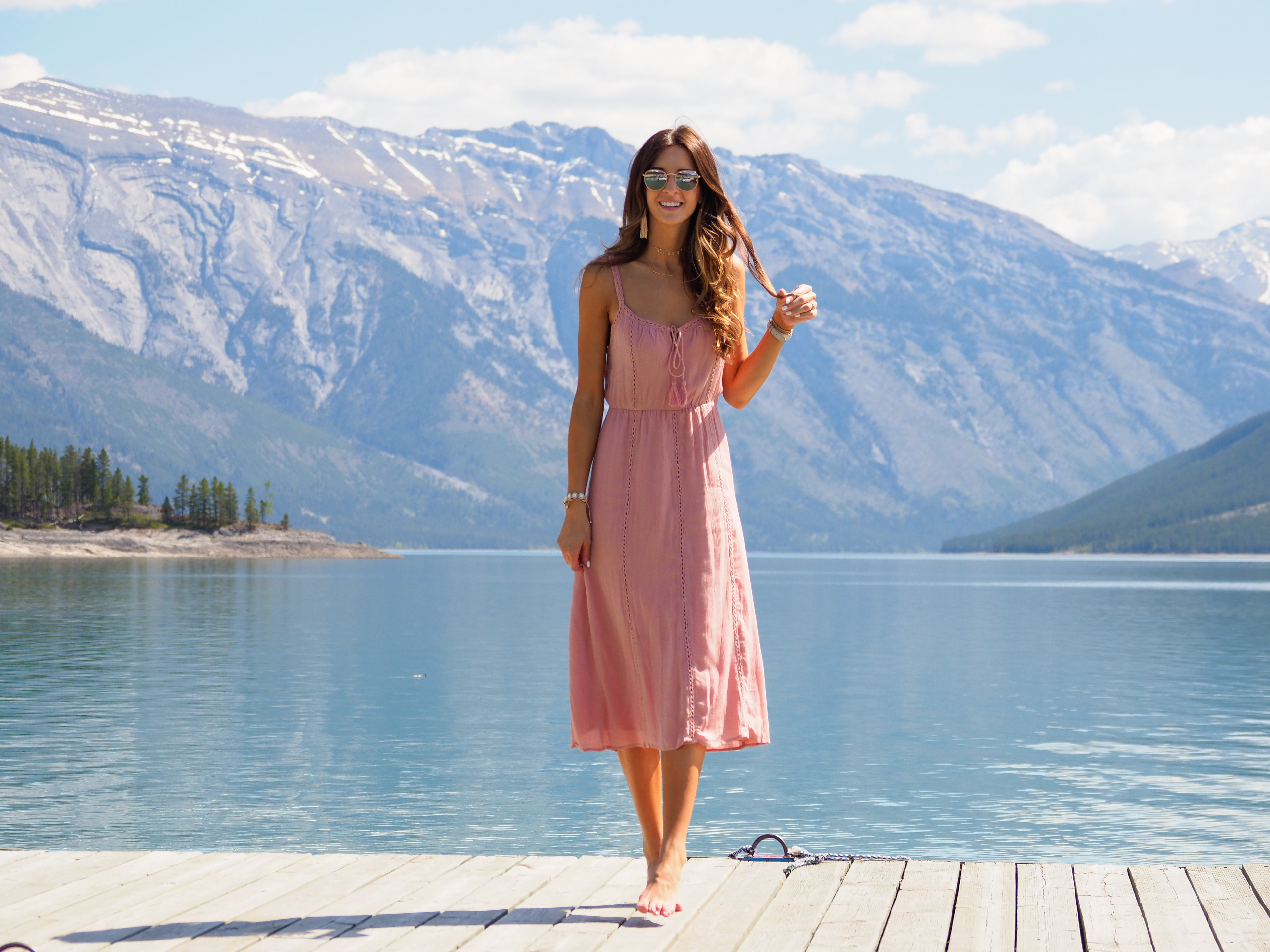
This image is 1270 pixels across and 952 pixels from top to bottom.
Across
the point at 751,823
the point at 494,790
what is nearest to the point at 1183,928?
the point at 751,823

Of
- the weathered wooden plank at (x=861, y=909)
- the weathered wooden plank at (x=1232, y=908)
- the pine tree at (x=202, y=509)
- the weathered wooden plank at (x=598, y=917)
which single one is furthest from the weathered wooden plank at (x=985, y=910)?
the pine tree at (x=202, y=509)

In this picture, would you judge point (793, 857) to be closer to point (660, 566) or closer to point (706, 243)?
point (660, 566)

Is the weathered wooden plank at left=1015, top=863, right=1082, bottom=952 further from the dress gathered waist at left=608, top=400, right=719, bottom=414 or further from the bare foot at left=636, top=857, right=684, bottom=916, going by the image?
the dress gathered waist at left=608, top=400, right=719, bottom=414

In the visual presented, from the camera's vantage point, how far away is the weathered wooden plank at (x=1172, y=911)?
20.7 feet

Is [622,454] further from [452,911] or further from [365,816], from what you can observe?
[365,816]

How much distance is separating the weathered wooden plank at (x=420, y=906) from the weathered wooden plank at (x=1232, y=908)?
3.71 m

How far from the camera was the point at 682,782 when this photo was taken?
279 inches

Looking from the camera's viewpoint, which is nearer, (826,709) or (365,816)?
(365,816)

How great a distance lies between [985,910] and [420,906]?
2.84 metres

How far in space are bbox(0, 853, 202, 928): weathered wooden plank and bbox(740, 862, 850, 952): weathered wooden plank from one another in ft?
11.3

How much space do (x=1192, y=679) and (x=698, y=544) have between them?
38.8 meters

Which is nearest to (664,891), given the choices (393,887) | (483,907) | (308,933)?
(483,907)

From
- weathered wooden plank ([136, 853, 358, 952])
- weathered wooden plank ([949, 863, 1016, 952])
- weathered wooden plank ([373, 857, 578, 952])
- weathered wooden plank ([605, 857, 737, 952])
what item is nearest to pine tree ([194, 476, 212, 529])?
weathered wooden plank ([136, 853, 358, 952])

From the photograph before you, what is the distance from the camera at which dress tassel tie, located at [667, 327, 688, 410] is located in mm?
7266
